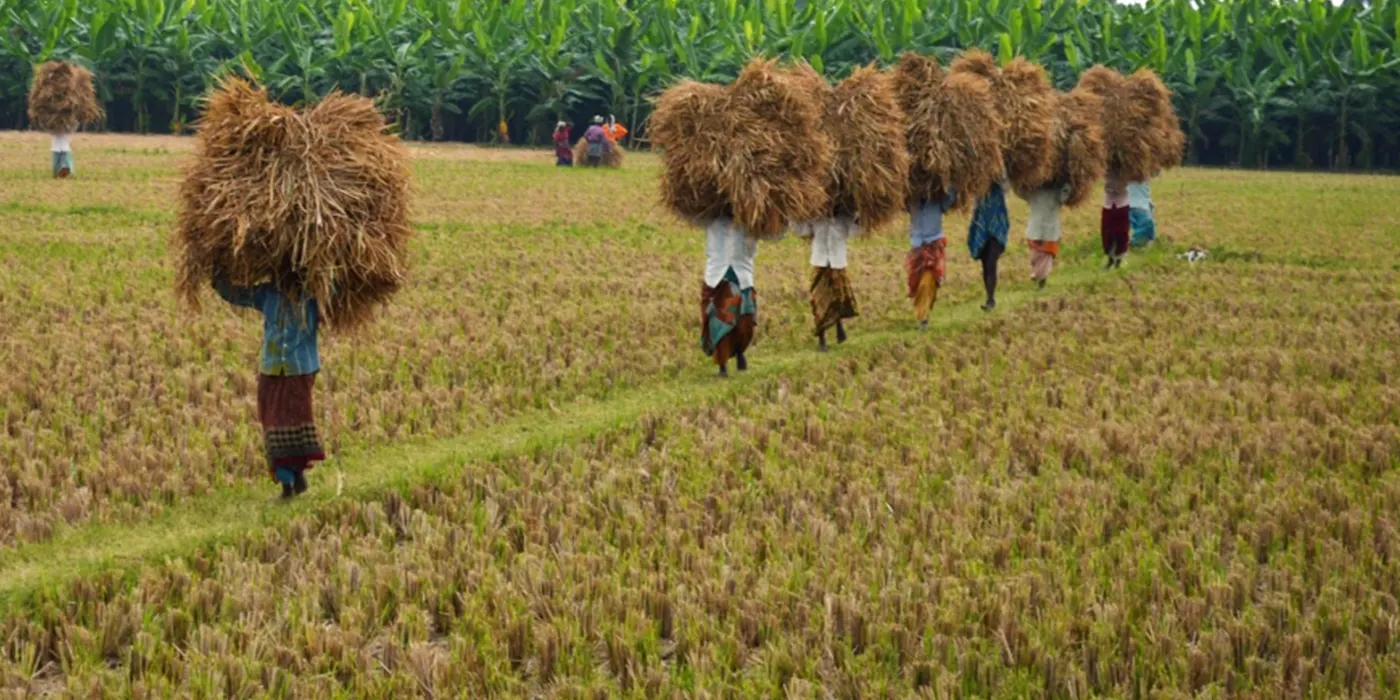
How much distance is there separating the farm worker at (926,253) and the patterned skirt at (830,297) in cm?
107

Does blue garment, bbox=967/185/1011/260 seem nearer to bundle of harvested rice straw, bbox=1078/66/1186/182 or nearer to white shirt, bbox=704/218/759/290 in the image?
bundle of harvested rice straw, bbox=1078/66/1186/182

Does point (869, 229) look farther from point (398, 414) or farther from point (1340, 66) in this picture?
point (1340, 66)

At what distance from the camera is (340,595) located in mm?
5211

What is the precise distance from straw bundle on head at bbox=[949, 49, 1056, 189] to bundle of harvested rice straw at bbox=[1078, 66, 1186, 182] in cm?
232

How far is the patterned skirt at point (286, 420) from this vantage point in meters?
6.48

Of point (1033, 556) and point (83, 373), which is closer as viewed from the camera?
point (1033, 556)

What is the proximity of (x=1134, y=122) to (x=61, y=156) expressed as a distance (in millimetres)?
18058

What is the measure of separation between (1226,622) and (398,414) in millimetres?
4737

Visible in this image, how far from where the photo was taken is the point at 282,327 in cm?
646

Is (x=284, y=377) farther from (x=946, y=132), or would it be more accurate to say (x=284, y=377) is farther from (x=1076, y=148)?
(x=1076, y=148)

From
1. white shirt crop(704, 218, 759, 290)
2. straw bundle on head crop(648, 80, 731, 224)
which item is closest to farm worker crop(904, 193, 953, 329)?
white shirt crop(704, 218, 759, 290)

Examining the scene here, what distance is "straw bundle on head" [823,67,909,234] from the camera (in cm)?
1037

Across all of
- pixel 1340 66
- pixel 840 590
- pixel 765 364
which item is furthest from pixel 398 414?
pixel 1340 66

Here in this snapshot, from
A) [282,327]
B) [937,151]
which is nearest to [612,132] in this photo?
[937,151]
